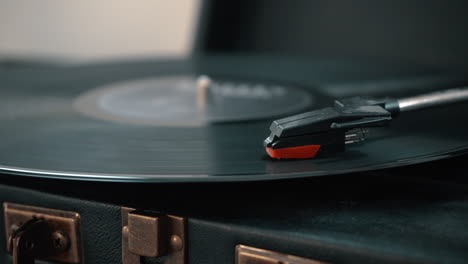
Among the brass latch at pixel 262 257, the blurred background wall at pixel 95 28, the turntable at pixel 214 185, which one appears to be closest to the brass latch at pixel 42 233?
the turntable at pixel 214 185

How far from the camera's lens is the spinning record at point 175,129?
46 cm

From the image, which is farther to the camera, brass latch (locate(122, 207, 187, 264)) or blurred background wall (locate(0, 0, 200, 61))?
blurred background wall (locate(0, 0, 200, 61))

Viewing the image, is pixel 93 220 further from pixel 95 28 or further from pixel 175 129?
pixel 95 28

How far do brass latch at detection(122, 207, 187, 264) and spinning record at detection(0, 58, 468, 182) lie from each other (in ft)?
0.13

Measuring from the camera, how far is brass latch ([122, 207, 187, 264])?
0.47m

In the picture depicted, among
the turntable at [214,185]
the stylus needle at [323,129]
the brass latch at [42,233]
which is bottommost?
the brass latch at [42,233]

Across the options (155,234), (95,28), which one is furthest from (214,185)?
(95,28)

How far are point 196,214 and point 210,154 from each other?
6 cm

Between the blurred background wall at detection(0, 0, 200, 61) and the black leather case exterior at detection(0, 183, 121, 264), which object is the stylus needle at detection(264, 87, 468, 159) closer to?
the black leather case exterior at detection(0, 183, 121, 264)

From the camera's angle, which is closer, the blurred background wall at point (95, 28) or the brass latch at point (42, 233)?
the brass latch at point (42, 233)

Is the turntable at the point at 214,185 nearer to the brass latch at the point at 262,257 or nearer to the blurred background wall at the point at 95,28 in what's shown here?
the brass latch at the point at 262,257

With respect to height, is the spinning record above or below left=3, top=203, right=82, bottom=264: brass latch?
above

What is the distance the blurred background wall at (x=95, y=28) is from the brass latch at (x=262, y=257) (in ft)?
3.32

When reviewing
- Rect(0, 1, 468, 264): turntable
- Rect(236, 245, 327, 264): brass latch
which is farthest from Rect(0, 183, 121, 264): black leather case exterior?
Rect(236, 245, 327, 264): brass latch
